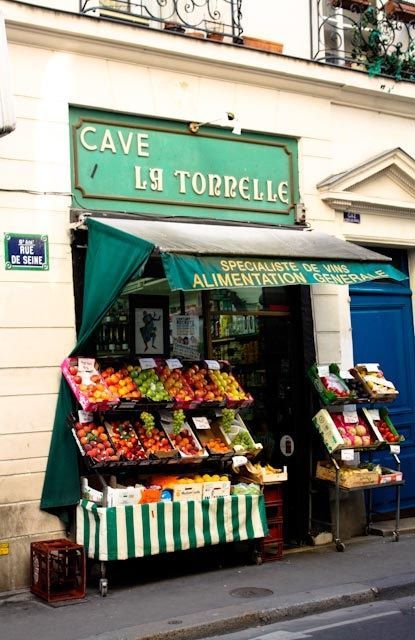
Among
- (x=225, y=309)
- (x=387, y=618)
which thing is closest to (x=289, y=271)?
(x=225, y=309)

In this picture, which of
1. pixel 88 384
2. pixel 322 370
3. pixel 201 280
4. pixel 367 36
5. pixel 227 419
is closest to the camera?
pixel 201 280

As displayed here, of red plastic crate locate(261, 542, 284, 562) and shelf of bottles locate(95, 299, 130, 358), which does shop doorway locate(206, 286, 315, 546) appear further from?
shelf of bottles locate(95, 299, 130, 358)

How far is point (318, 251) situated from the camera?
833 centimetres

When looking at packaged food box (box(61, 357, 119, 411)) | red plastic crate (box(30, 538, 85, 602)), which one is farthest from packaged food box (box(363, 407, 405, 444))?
red plastic crate (box(30, 538, 85, 602))

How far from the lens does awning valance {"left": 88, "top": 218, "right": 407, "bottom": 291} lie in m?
7.17

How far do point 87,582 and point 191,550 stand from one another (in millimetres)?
1026

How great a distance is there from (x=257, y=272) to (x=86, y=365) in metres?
1.71

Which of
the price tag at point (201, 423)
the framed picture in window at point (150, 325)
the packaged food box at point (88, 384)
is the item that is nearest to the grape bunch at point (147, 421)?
the packaged food box at point (88, 384)

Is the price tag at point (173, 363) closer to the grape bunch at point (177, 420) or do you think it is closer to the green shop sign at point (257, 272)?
the grape bunch at point (177, 420)

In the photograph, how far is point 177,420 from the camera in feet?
26.0

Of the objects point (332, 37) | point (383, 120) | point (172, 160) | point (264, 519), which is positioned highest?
point (332, 37)

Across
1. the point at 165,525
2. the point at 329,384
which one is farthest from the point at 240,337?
the point at 165,525

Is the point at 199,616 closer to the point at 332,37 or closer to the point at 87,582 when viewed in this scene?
the point at 87,582

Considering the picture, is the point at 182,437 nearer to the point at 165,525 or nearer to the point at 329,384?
the point at 165,525
